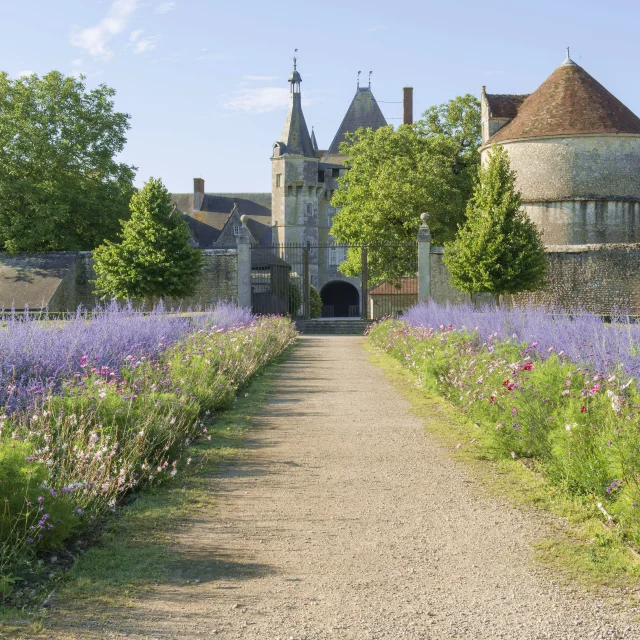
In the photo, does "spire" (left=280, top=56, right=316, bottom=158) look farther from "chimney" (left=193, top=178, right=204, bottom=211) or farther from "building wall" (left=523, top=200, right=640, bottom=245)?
"building wall" (left=523, top=200, right=640, bottom=245)

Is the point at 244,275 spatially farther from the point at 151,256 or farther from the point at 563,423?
the point at 563,423

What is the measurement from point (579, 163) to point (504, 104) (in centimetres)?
608

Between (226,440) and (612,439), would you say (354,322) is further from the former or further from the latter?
(612,439)

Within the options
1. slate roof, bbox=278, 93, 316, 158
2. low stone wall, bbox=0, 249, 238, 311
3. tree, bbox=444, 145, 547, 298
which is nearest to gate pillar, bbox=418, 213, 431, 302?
tree, bbox=444, 145, 547, 298

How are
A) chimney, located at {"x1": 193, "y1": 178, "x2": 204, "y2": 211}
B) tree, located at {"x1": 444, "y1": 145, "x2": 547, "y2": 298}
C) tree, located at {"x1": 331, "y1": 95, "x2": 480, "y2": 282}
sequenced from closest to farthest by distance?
tree, located at {"x1": 444, "y1": 145, "x2": 547, "y2": 298}, tree, located at {"x1": 331, "y1": 95, "x2": 480, "y2": 282}, chimney, located at {"x1": 193, "y1": 178, "x2": 204, "y2": 211}

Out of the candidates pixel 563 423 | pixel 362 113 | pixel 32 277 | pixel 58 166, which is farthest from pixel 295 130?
pixel 563 423

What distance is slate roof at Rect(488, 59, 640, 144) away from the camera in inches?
1320

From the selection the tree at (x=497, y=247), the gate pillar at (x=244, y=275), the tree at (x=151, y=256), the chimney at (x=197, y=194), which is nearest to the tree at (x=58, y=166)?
the tree at (x=151, y=256)

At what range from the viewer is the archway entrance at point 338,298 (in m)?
60.1

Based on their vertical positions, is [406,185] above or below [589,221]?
above

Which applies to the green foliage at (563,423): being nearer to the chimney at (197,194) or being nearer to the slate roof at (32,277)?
the slate roof at (32,277)

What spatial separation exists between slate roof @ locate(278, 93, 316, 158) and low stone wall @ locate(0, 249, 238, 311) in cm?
3056

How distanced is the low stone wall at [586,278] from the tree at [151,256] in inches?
355

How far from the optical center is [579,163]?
33.5 m
